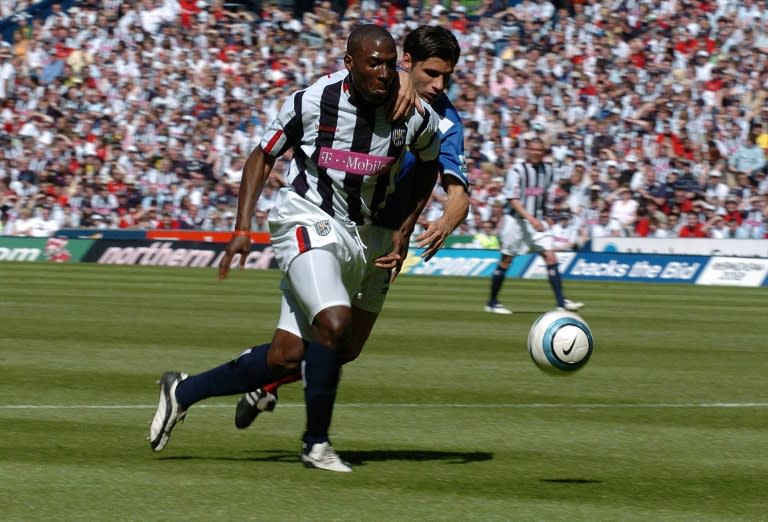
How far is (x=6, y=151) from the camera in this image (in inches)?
1399

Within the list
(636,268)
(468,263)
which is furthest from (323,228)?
(468,263)

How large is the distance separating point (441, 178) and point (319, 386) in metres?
1.45

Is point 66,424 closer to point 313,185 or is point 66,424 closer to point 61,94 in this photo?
point 313,185

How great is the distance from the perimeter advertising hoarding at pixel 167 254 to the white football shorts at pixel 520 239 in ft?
42.4

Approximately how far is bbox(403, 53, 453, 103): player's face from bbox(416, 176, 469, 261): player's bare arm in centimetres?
60

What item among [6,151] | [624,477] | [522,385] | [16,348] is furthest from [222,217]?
[624,477]

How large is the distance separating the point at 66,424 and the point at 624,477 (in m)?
3.45

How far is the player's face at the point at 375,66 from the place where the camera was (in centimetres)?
677

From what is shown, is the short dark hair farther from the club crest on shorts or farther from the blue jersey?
the club crest on shorts

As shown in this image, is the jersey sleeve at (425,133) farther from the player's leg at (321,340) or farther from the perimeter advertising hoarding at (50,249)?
the perimeter advertising hoarding at (50,249)

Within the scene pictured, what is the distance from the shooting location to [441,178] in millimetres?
7551

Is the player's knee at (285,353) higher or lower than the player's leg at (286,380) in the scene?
higher

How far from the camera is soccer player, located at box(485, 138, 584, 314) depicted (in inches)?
741

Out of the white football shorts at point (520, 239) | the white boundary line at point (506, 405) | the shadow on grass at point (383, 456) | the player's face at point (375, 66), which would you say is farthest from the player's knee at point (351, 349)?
the white football shorts at point (520, 239)
